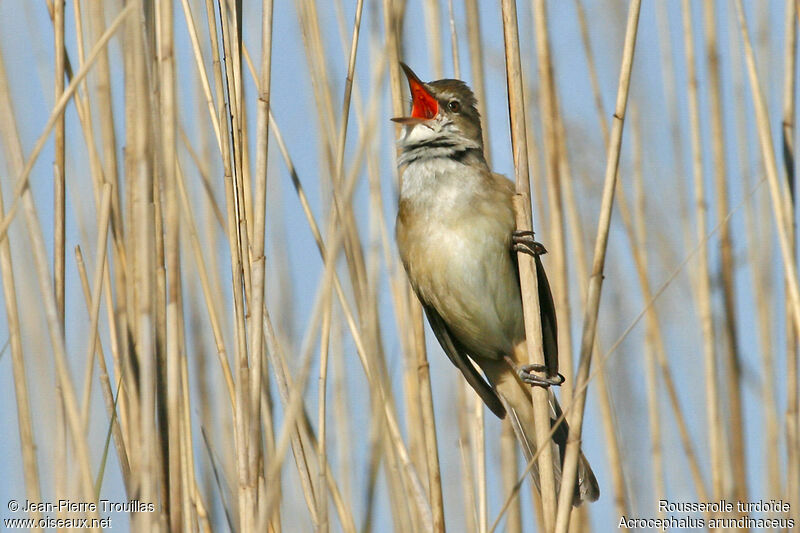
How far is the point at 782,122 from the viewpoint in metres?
2.24

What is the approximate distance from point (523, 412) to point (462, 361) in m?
0.23

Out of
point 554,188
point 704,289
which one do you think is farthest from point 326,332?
point 704,289

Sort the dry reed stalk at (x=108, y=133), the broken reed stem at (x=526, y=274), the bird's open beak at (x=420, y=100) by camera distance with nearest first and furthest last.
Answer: the broken reed stem at (x=526, y=274) < the dry reed stalk at (x=108, y=133) < the bird's open beak at (x=420, y=100)

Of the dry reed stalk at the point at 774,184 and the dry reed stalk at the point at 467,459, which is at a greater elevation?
the dry reed stalk at the point at 774,184

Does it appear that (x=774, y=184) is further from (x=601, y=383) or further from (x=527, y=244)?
(x=601, y=383)

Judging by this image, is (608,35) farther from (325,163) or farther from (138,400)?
(138,400)

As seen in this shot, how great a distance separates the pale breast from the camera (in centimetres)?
230

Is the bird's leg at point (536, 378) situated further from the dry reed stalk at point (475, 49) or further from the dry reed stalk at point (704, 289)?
the dry reed stalk at point (475, 49)

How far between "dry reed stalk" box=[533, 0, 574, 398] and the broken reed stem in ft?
0.60

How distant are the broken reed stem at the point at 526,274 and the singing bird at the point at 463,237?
0.34 meters

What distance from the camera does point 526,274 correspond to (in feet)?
6.28

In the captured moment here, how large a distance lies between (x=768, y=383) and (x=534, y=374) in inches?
34.2

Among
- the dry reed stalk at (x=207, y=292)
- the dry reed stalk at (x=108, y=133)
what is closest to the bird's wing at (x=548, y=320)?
the dry reed stalk at (x=207, y=292)

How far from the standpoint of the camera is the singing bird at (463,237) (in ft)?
7.56
